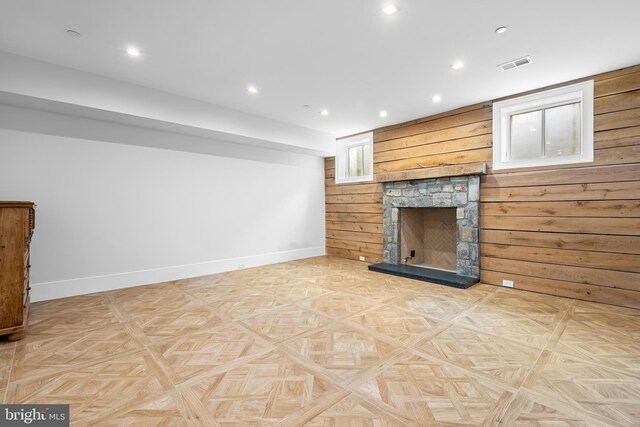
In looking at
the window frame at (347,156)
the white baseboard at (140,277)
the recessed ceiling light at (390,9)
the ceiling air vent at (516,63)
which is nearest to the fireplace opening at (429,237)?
the window frame at (347,156)

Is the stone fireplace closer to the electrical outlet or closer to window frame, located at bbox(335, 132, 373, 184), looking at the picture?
the electrical outlet

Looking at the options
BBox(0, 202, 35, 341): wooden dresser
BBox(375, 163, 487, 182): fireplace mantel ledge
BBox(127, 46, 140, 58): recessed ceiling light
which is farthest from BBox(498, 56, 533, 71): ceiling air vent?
BBox(0, 202, 35, 341): wooden dresser

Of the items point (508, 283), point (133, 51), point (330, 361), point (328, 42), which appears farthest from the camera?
point (508, 283)

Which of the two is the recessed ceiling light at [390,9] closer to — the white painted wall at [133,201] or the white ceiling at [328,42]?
the white ceiling at [328,42]

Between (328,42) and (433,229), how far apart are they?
3.60 meters

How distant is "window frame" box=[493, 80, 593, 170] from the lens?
10.8 ft

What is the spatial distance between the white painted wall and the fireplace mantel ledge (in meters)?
2.10

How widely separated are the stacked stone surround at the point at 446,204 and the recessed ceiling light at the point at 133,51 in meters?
3.96

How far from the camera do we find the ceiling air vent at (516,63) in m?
2.96

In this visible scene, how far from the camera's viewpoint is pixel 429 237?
512 centimetres

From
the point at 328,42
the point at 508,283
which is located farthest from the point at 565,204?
the point at 328,42

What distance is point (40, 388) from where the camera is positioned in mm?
1736

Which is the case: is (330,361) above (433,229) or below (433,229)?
below

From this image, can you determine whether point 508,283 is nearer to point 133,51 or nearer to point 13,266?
point 133,51
